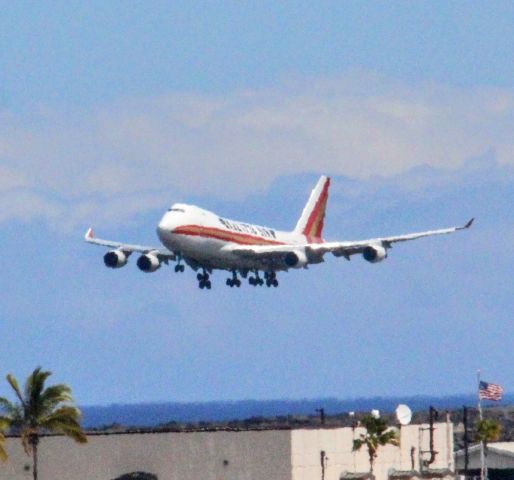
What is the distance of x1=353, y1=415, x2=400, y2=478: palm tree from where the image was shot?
106312 millimetres

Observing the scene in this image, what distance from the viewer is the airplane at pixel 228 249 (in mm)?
132375

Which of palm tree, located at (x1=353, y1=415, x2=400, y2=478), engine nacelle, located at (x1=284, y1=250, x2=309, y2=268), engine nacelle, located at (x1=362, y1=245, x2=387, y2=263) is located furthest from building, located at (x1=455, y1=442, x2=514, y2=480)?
palm tree, located at (x1=353, y1=415, x2=400, y2=478)

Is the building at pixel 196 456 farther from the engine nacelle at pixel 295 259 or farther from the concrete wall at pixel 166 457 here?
the engine nacelle at pixel 295 259

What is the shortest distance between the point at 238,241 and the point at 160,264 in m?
8.54

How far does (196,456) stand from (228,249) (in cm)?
3582

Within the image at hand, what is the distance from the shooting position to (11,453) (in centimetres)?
10312

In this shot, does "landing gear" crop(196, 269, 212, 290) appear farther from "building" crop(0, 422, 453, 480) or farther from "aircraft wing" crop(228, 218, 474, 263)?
"building" crop(0, 422, 453, 480)

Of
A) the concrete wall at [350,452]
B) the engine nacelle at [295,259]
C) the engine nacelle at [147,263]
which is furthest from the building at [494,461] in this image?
the engine nacelle at [147,263]

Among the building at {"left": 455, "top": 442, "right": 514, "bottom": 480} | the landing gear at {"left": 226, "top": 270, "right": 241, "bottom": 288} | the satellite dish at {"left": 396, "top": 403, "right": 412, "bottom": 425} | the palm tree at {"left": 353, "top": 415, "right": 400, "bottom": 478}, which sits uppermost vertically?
the landing gear at {"left": 226, "top": 270, "right": 241, "bottom": 288}

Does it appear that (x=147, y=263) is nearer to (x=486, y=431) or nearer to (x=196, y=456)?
(x=486, y=431)

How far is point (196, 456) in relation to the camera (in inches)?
4008

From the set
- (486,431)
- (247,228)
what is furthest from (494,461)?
(247,228)

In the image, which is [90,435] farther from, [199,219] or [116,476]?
[199,219]

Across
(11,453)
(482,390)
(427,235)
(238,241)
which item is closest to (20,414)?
(11,453)
